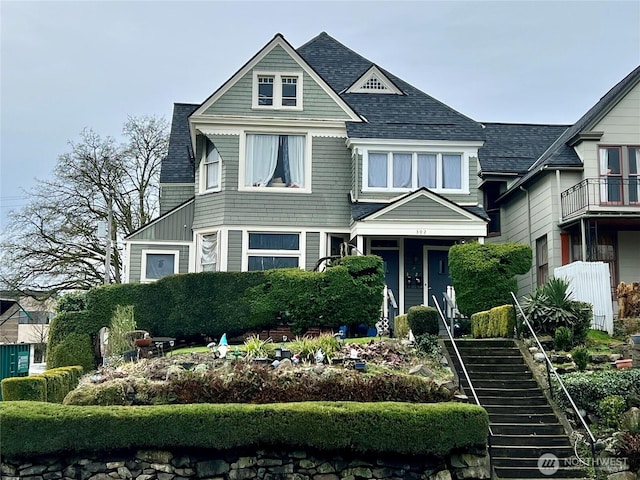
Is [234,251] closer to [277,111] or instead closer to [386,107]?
[277,111]

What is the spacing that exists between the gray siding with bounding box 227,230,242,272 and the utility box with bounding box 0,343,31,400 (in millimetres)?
6131

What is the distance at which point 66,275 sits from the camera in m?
31.6

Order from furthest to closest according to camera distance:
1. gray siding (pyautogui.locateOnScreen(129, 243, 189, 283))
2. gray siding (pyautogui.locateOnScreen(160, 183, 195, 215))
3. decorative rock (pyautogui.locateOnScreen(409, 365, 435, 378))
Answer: gray siding (pyautogui.locateOnScreen(160, 183, 195, 215))
gray siding (pyautogui.locateOnScreen(129, 243, 189, 283))
decorative rock (pyautogui.locateOnScreen(409, 365, 435, 378))

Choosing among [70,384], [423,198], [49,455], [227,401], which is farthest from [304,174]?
[49,455]

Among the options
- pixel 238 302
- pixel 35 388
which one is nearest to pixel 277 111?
pixel 238 302

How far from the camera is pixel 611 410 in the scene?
1320cm

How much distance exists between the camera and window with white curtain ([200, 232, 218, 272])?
2255cm

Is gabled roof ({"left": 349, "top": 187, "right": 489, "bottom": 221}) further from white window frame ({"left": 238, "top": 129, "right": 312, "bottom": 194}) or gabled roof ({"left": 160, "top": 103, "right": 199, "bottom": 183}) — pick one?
gabled roof ({"left": 160, "top": 103, "right": 199, "bottom": 183})

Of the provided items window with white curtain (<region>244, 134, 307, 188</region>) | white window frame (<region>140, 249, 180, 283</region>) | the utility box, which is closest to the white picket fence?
window with white curtain (<region>244, 134, 307, 188</region>)

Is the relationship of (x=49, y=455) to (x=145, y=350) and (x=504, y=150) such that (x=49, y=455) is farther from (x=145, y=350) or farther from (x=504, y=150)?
(x=504, y=150)

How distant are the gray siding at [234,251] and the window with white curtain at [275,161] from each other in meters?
1.52

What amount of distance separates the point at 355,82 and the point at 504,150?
20.2 ft

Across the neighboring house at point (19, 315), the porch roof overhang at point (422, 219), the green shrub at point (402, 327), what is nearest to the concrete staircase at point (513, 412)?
the green shrub at point (402, 327)

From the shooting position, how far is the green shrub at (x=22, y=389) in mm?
13758
